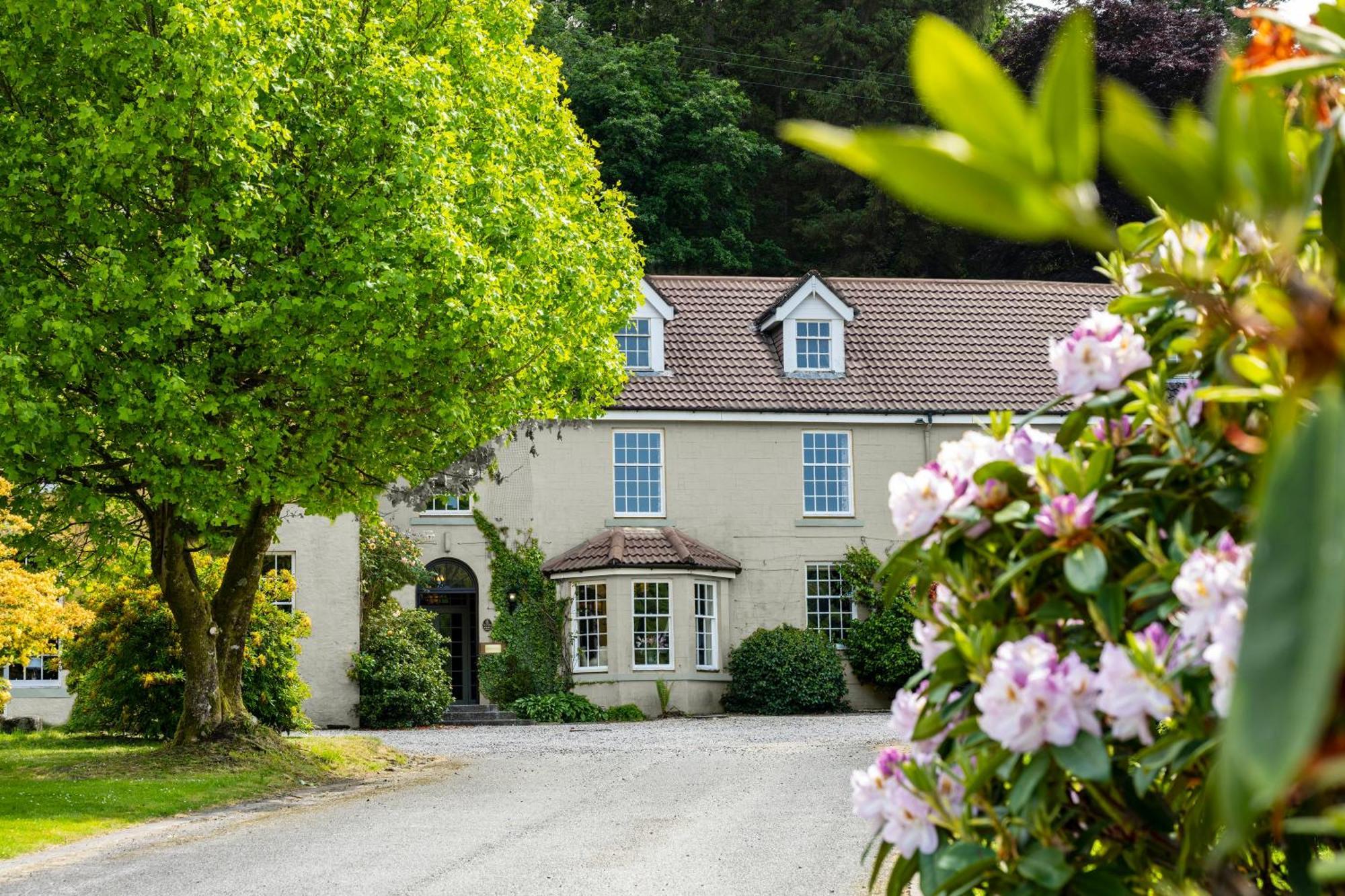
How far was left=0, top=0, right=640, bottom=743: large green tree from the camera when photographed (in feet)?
45.9

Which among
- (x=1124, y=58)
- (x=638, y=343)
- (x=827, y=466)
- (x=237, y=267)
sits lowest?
(x=827, y=466)

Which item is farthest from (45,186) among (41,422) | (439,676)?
(439,676)

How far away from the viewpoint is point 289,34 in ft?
49.4

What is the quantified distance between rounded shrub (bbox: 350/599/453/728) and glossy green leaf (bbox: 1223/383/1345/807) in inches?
1023

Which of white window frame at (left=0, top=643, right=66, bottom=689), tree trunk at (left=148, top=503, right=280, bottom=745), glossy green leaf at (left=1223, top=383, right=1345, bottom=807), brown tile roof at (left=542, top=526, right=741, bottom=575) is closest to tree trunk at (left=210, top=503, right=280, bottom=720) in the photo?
tree trunk at (left=148, top=503, right=280, bottom=745)

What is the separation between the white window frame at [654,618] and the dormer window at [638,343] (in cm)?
492

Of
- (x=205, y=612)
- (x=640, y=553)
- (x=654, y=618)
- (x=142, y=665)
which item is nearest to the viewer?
(x=205, y=612)

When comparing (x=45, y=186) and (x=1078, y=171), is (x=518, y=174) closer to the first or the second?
(x=45, y=186)

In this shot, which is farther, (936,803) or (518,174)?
(518,174)

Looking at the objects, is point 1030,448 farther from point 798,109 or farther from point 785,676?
point 798,109

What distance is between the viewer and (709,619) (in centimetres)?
2912

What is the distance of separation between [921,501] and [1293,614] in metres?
2.04

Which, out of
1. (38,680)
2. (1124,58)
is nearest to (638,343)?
(38,680)

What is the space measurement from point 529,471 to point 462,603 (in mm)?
3916
